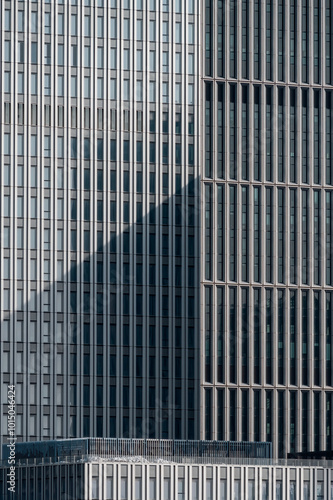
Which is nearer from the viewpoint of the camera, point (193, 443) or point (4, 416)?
point (193, 443)

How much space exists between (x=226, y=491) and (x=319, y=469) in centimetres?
862

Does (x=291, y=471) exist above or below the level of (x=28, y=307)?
below

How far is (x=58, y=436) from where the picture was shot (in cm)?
19712

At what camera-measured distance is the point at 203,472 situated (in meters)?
154

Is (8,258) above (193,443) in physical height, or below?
above

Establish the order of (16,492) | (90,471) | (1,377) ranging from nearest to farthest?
(90,471), (16,492), (1,377)

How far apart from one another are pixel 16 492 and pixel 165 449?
20289 mm

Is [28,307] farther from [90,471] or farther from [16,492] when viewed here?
[90,471]

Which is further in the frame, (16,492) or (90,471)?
(16,492)

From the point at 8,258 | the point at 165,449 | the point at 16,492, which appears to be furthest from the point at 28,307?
the point at 165,449

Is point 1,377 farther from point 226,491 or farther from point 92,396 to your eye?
point 226,491

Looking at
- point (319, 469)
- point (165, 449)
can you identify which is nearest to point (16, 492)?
A: point (165, 449)

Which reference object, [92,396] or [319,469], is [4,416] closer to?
[92,396]

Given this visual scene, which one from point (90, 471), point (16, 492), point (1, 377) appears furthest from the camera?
point (1, 377)
